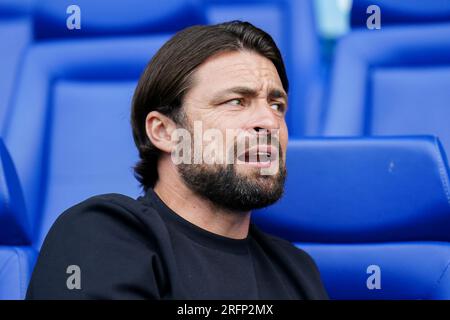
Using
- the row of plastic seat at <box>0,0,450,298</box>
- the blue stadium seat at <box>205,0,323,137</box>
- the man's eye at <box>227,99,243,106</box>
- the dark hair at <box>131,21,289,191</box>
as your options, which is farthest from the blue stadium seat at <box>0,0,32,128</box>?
the man's eye at <box>227,99,243,106</box>

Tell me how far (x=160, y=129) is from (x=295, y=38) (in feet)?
1.69

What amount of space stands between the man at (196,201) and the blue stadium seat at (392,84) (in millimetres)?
325

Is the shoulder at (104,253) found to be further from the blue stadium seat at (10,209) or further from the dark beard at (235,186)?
the blue stadium seat at (10,209)

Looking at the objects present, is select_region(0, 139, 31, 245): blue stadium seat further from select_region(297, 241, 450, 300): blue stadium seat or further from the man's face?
select_region(297, 241, 450, 300): blue stadium seat

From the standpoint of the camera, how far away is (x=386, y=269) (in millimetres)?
920

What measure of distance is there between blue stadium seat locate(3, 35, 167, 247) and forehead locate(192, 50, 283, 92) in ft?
1.10

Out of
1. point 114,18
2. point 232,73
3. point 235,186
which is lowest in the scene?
point 235,186

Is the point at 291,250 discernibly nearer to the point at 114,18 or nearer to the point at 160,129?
the point at 160,129

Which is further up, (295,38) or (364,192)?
(295,38)

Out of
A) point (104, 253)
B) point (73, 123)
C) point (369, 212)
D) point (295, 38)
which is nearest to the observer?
point (104, 253)

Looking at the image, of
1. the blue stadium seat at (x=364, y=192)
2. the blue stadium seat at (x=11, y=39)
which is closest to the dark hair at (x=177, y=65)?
the blue stadium seat at (x=364, y=192)

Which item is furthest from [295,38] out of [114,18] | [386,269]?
[386,269]
